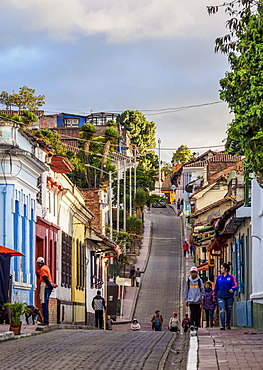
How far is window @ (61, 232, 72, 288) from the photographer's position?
1374 inches

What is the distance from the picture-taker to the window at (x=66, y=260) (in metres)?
34.9

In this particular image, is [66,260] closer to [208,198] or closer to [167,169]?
[208,198]

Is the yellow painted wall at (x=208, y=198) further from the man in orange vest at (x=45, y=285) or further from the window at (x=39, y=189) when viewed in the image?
the man in orange vest at (x=45, y=285)

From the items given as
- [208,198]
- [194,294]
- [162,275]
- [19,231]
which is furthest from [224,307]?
[162,275]

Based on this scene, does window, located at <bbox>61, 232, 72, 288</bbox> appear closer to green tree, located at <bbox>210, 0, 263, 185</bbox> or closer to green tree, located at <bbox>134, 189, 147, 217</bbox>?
green tree, located at <bbox>210, 0, 263, 185</bbox>

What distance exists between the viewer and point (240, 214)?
25.5m

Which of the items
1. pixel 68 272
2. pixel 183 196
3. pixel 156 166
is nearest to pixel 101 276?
pixel 68 272

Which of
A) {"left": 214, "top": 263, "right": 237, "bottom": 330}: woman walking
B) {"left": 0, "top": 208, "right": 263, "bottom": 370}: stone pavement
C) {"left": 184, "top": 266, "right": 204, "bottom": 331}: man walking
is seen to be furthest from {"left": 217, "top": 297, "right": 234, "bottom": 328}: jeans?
Answer: {"left": 0, "top": 208, "right": 263, "bottom": 370}: stone pavement

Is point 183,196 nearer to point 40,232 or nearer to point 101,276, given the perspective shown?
point 101,276

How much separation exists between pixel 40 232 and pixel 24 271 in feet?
10.1

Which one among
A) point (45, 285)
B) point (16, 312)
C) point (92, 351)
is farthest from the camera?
point (45, 285)

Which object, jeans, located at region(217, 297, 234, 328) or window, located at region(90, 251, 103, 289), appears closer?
jeans, located at region(217, 297, 234, 328)

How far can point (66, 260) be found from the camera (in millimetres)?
35812

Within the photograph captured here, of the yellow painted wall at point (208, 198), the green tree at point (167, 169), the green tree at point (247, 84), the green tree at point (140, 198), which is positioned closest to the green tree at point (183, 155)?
the green tree at point (167, 169)
